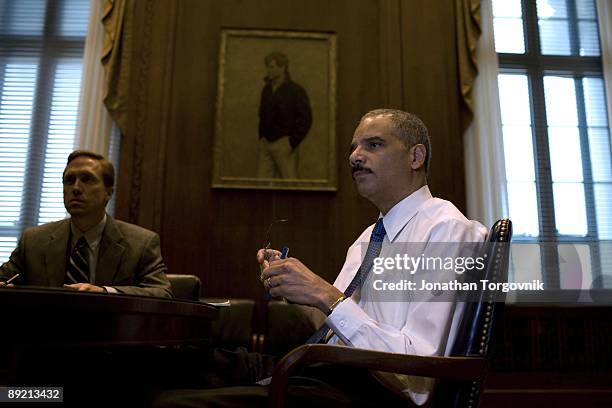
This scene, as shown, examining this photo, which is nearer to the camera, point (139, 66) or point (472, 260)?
point (472, 260)

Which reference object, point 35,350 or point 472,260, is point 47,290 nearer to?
point 35,350

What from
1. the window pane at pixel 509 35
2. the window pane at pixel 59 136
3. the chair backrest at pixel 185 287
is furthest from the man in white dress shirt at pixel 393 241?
the window pane at pixel 509 35

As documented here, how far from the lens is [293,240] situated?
4.00 m

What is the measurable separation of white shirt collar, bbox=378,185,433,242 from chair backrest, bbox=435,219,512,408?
0.40 m

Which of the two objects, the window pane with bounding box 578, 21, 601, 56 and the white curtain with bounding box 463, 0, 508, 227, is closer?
the white curtain with bounding box 463, 0, 508, 227

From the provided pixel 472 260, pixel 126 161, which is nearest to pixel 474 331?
pixel 472 260

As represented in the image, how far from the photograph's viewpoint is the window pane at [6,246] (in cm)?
409

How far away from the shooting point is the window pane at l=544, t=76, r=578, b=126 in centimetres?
468

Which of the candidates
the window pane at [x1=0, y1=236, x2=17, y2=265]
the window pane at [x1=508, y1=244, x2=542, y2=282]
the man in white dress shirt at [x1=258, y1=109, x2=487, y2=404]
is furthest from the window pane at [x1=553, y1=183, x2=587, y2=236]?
the window pane at [x1=0, y1=236, x2=17, y2=265]

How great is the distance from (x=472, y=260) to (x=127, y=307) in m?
0.85

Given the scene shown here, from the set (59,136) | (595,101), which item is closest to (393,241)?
(59,136)

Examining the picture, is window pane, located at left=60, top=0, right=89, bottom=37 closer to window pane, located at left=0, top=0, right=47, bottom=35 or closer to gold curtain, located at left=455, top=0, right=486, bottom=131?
window pane, located at left=0, top=0, right=47, bottom=35

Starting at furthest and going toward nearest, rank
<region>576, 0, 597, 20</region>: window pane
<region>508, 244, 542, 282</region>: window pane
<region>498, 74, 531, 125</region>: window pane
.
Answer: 1. <region>576, 0, 597, 20</region>: window pane
2. <region>498, 74, 531, 125</region>: window pane
3. <region>508, 244, 542, 282</region>: window pane

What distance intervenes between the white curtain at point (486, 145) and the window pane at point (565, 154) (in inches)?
23.2
